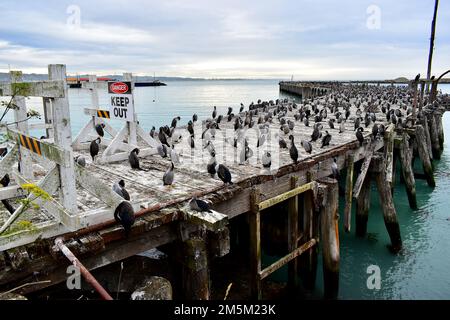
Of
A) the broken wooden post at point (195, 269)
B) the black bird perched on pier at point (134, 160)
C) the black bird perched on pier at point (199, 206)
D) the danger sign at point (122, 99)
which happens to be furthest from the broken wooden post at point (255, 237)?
the danger sign at point (122, 99)

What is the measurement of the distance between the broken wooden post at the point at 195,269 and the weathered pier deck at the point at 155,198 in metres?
0.02

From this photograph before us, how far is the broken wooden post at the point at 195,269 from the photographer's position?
5.82 m

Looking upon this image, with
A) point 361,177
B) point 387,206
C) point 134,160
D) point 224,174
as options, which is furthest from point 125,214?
point 387,206

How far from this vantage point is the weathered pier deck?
14.6 ft

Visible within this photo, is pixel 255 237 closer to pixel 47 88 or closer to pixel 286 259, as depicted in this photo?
pixel 286 259

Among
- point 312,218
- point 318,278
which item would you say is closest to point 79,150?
point 312,218

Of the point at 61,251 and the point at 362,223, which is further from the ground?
the point at 61,251

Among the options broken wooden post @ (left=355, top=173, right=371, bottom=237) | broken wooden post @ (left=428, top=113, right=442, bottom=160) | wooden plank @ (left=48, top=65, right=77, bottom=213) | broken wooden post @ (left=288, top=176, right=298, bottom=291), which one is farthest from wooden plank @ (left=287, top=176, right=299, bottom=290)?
broken wooden post @ (left=428, top=113, right=442, bottom=160)

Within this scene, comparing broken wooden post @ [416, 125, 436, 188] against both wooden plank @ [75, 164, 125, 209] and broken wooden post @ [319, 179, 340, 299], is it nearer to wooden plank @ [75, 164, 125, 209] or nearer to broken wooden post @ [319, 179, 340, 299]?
broken wooden post @ [319, 179, 340, 299]

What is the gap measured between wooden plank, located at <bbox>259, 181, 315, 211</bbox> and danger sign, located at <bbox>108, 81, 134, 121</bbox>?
361 centimetres
